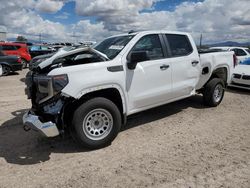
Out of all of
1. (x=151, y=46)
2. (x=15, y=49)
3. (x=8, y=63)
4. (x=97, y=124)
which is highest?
(x=15, y=49)

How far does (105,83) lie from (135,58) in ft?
2.24

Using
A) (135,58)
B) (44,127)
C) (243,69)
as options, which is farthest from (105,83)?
(243,69)

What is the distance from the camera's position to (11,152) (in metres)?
4.11

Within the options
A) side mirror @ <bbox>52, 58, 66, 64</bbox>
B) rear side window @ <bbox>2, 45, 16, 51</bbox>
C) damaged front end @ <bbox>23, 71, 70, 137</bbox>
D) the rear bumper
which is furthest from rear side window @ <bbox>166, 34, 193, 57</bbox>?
rear side window @ <bbox>2, 45, 16, 51</bbox>

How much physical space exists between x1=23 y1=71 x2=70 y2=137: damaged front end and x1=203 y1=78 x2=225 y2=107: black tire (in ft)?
13.2

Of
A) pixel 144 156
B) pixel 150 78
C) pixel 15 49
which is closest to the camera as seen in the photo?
pixel 144 156

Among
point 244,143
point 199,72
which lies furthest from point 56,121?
point 199,72

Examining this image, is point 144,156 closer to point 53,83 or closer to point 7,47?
point 53,83

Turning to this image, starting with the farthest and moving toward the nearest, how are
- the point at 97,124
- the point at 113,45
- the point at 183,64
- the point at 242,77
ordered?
Answer: the point at 242,77
the point at 183,64
the point at 113,45
the point at 97,124

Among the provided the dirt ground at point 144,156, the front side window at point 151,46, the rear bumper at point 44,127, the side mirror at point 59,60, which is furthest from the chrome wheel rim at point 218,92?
the rear bumper at point 44,127

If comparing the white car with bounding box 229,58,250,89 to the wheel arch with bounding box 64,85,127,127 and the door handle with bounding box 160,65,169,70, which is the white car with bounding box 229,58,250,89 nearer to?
the door handle with bounding box 160,65,169,70

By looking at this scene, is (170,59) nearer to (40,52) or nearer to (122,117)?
(122,117)

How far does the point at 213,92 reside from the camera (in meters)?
6.45

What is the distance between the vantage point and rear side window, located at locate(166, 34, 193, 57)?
5.30 m
